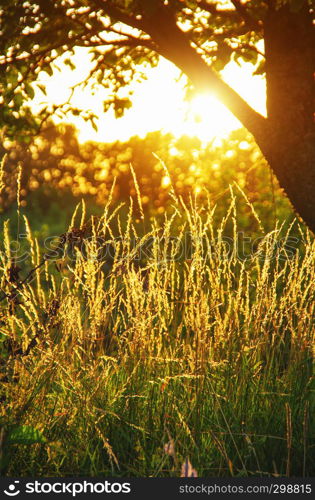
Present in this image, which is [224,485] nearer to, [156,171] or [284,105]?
[284,105]

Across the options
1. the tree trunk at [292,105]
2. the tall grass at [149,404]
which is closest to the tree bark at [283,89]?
the tree trunk at [292,105]

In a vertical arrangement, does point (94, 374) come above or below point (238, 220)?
below

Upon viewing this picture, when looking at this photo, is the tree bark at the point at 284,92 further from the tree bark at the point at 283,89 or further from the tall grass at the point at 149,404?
the tall grass at the point at 149,404

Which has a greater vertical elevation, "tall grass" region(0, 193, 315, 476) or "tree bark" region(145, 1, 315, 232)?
"tree bark" region(145, 1, 315, 232)

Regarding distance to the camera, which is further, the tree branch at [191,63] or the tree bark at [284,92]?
the tree branch at [191,63]

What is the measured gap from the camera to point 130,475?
283 cm

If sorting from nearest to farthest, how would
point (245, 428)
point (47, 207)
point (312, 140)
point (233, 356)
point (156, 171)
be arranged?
point (245, 428) < point (233, 356) < point (312, 140) < point (156, 171) < point (47, 207)

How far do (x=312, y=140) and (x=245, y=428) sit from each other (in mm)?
2389

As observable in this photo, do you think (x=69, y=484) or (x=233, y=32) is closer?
(x=69, y=484)

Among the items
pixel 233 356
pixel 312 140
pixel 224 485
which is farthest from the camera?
pixel 312 140

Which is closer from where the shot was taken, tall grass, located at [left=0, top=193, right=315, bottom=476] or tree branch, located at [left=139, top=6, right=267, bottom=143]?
tall grass, located at [left=0, top=193, right=315, bottom=476]

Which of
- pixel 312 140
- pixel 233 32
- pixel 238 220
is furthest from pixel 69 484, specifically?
pixel 238 220

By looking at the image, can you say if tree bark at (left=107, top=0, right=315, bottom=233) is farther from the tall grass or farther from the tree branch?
the tall grass

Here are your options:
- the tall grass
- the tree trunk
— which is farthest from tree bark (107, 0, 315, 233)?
the tall grass
